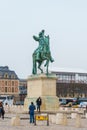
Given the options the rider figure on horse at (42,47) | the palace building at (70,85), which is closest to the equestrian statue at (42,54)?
the rider figure on horse at (42,47)

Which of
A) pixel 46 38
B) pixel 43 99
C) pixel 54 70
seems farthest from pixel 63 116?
pixel 54 70

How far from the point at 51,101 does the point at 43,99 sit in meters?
0.94

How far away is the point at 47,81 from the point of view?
173ft

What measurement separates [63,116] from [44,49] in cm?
1863

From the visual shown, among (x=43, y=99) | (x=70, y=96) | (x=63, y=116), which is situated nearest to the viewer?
(x=63, y=116)

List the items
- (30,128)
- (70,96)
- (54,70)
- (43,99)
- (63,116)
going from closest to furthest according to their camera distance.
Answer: (30,128), (63,116), (43,99), (70,96), (54,70)

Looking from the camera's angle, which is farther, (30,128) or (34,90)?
(34,90)

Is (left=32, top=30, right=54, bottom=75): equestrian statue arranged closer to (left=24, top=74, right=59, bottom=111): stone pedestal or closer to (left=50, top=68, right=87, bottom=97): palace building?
(left=24, top=74, right=59, bottom=111): stone pedestal

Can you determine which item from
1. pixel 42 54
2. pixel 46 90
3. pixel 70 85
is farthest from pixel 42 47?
pixel 70 85

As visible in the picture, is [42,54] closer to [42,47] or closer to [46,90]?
[42,47]

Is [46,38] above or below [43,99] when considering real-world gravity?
above

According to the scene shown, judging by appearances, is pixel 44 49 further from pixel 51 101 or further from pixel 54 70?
pixel 54 70

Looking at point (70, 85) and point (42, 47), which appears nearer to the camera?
point (42, 47)

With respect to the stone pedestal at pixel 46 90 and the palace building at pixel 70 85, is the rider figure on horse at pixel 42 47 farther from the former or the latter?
the palace building at pixel 70 85
